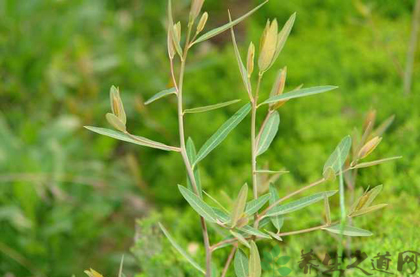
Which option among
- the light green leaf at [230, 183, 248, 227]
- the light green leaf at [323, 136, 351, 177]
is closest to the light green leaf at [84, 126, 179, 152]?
the light green leaf at [230, 183, 248, 227]

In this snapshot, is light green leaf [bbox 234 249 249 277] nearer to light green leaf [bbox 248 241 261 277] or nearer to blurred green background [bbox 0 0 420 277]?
light green leaf [bbox 248 241 261 277]

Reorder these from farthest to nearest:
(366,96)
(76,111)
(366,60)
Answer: (76,111) → (366,60) → (366,96)

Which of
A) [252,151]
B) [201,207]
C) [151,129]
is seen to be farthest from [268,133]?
[151,129]

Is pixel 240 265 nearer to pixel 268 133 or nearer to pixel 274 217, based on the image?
pixel 274 217

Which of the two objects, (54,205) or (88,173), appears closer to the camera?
(54,205)

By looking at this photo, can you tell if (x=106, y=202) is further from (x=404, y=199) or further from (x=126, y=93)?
(x=404, y=199)

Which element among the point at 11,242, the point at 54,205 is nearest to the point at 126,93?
the point at 54,205
